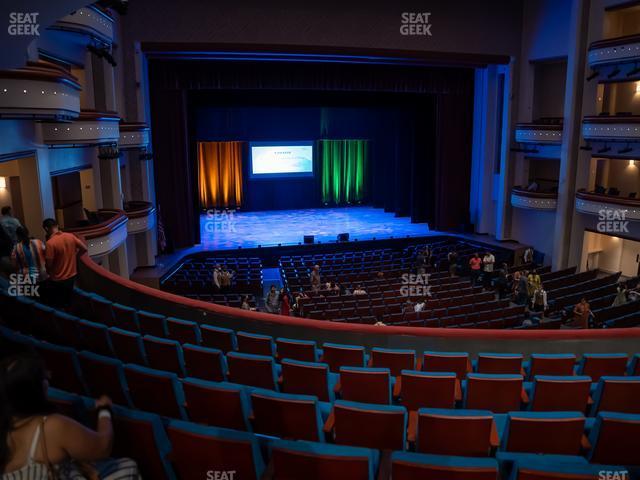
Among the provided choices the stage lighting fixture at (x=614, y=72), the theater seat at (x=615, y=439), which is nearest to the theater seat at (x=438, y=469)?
the theater seat at (x=615, y=439)

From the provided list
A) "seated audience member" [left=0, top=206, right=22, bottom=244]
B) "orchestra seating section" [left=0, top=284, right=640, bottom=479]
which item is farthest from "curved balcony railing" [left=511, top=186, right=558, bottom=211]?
"seated audience member" [left=0, top=206, right=22, bottom=244]

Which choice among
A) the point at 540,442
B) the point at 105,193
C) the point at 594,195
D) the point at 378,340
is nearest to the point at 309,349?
the point at 378,340

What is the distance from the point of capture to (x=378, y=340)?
243 inches

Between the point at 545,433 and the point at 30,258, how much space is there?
5.86 metres

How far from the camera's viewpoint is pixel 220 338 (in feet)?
19.4

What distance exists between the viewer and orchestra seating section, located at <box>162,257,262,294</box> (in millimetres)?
16141

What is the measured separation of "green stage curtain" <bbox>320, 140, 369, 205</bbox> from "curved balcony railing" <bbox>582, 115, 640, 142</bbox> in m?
14.0

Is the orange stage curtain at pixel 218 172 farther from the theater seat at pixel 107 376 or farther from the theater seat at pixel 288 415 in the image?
the theater seat at pixel 288 415

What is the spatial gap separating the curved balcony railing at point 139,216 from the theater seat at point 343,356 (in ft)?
40.8

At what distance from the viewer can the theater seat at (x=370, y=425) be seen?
11.7ft

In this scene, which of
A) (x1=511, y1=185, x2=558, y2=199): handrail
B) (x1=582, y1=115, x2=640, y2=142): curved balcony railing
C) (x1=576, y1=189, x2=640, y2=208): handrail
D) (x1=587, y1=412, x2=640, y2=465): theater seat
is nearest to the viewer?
(x1=587, y1=412, x2=640, y2=465): theater seat

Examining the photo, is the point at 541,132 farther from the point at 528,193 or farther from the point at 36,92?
the point at 36,92

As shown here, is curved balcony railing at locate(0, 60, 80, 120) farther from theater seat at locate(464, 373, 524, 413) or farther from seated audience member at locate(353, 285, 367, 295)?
seated audience member at locate(353, 285, 367, 295)

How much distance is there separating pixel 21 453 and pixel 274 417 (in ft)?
5.77
